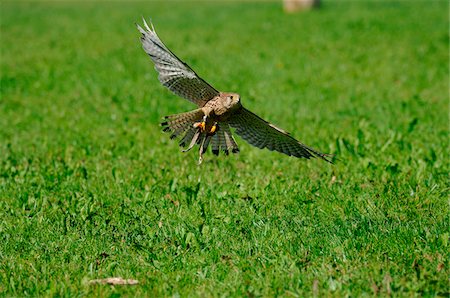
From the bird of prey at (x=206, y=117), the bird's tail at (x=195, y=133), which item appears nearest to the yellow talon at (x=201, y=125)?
the bird of prey at (x=206, y=117)

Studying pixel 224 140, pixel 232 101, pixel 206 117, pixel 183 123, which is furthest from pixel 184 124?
pixel 232 101

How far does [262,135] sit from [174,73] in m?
1.05

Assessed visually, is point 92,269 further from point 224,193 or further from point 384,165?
point 384,165

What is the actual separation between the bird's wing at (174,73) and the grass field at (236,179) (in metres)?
0.96

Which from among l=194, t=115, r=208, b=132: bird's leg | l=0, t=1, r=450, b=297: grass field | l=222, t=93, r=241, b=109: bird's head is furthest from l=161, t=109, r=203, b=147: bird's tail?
l=0, t=1, r=450, b=297: grass field

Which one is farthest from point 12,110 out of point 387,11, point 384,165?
point 387,11

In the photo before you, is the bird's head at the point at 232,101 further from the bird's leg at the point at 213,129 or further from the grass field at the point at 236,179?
the grass field at the point at 236,179

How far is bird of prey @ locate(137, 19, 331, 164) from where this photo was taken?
555 centimetres

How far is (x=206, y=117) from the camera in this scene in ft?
19.0

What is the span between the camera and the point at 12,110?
1002 centimetres

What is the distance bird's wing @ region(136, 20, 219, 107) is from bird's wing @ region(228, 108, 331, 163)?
34 centimetres

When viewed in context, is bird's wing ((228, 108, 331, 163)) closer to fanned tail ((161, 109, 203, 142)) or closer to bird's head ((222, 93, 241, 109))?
bird's head ((222, 93, 241, 109))

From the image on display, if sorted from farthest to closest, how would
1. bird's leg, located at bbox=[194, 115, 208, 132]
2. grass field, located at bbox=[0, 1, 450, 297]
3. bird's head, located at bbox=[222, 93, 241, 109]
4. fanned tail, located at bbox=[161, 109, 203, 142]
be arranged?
fanned tail, located at bbox=[161, 109, 203, 142] < bird's leg, located at bbox=[194, 115, 208, 132] < bird's head, located at bbox=[222, 93, 241, 109] < grass field, located at bbox=[0, 1, 450, 297]

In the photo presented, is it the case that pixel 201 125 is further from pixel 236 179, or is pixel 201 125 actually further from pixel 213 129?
pixel 236 179
